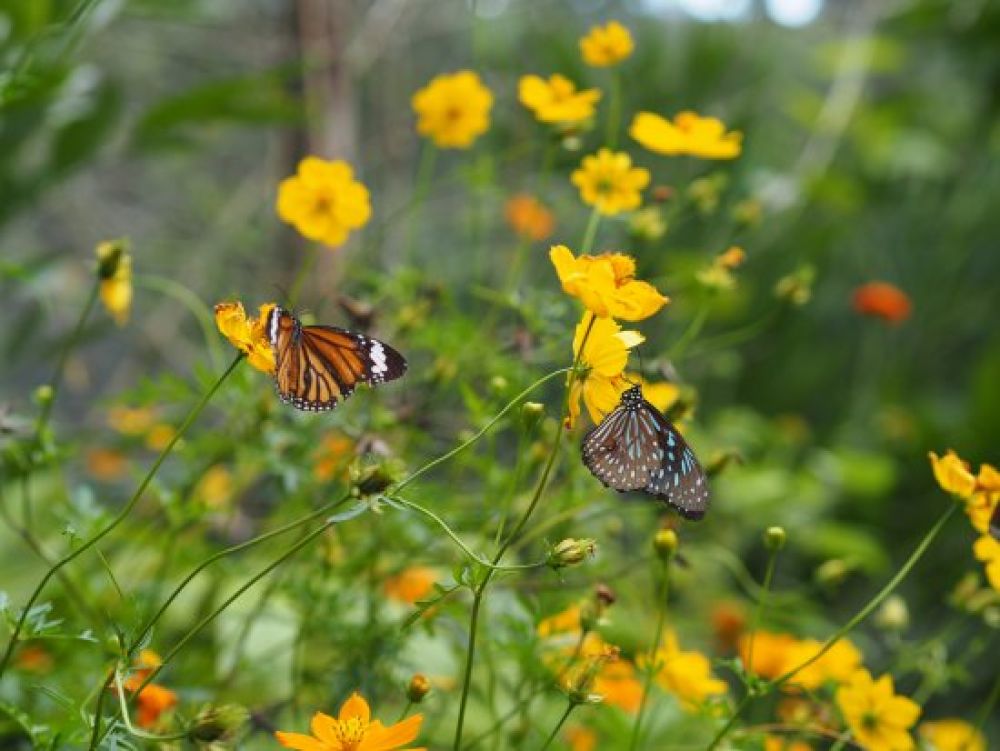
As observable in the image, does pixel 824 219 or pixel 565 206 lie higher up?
pixel 565 206

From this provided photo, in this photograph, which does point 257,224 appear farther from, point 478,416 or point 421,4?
point 478,416

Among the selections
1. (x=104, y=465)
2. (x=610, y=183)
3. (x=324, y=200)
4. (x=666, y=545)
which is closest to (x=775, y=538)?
(x=666, y=545)

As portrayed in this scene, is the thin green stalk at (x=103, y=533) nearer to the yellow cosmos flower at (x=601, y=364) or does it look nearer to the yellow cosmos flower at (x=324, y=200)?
the yellow cosmos flower at (x=601, y=364)

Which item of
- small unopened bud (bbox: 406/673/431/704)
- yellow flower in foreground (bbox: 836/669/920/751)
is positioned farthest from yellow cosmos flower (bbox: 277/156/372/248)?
yellow flower in foreground (bbox: 836/669/920/751)

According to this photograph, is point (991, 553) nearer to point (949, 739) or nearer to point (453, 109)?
point (949, 739)

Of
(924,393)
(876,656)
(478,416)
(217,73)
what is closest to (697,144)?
(478,416)

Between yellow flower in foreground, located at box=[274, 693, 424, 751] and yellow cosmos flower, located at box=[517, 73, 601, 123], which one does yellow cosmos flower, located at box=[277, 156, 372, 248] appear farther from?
yellow flower in foreground, located at box=[274, 693, 424, 751]
